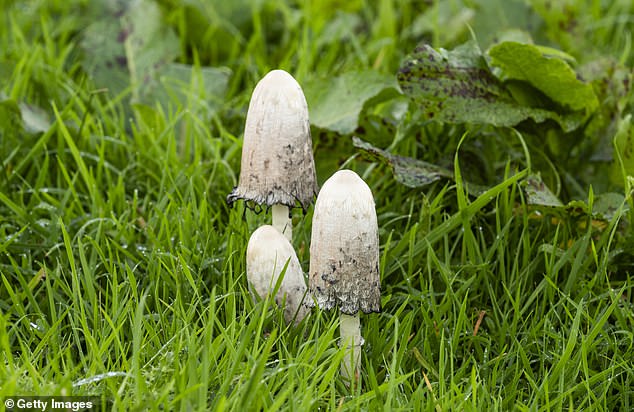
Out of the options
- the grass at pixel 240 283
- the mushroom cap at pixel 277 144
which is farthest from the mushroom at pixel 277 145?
the grass at pixel 240 283

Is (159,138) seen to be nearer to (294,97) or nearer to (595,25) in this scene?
(294,97)

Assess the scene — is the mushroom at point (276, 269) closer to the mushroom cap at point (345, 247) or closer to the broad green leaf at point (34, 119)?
the mushroom cap at point (345, 247)

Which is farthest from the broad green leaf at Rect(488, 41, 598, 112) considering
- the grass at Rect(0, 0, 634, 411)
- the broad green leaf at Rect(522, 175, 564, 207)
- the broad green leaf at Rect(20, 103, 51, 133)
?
the broad green leaf at Rect(20, 103, 51, 133)

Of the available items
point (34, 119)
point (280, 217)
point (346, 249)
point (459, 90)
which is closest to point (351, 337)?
point (346, 249)

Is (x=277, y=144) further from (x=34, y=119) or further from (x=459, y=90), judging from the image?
(x=34, y=119)

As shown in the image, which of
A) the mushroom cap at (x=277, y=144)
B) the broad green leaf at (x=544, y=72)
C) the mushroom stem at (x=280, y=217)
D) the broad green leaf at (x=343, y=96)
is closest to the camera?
the mushroom cap at (x=277, y=144)

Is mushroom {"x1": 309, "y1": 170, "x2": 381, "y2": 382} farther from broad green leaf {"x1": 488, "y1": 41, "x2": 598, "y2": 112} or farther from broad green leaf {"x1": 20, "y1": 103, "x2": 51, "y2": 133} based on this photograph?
broad green leaf {"x1": 20, "y1": 103, "x2": 51, "y2": 133}
